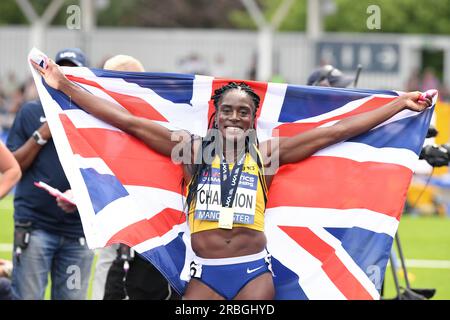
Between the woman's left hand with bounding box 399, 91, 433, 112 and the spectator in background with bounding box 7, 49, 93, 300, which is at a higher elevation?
the woman's left hand with bounding box 399, 91, 433, 112

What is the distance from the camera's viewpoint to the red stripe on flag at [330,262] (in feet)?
21.7

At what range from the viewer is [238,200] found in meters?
6.25

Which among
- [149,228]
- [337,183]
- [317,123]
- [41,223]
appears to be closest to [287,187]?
[337,183]

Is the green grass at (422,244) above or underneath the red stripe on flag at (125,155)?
underneath

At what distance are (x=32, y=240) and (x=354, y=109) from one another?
9.20 ft

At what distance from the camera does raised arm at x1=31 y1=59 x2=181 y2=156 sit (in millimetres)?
6777

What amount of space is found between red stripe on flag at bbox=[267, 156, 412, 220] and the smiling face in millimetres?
635
